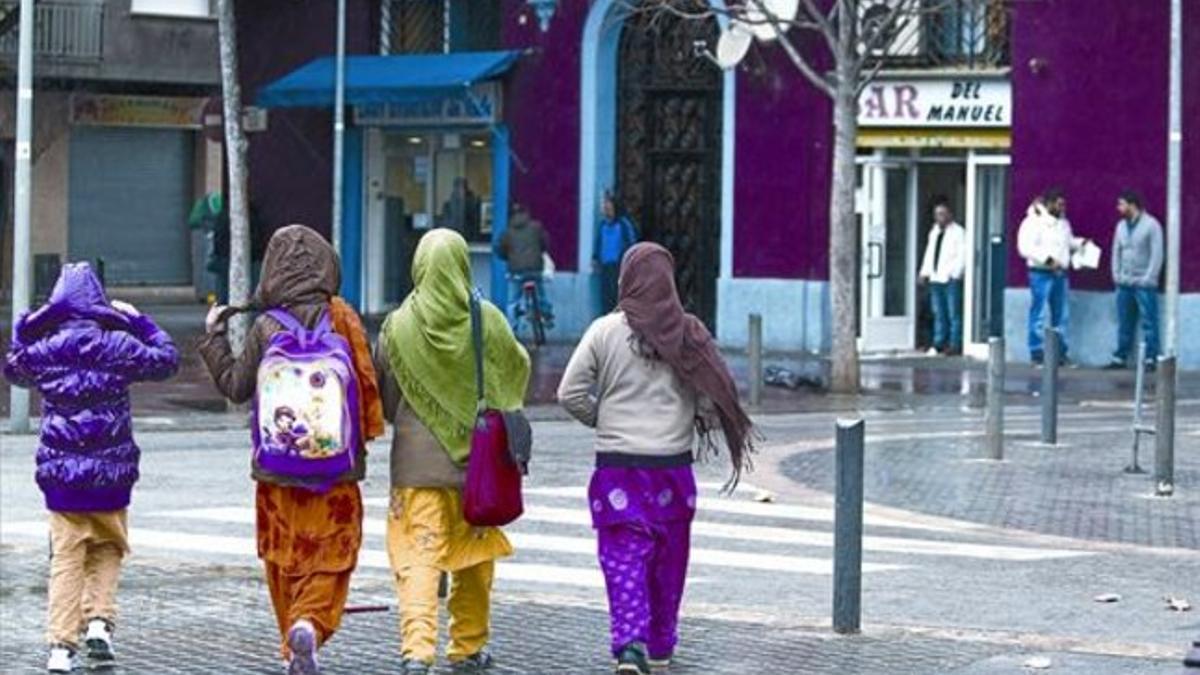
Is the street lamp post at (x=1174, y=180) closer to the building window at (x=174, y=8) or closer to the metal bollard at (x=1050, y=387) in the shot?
the metal bollard at (x=1050, y=387)

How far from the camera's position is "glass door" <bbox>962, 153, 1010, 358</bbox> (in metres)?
34.3

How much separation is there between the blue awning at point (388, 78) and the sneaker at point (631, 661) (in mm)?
27293

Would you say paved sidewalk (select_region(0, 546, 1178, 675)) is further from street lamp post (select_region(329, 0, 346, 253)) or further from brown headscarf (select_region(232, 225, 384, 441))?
street lamp post (select_region(329, 0, 346, 253))

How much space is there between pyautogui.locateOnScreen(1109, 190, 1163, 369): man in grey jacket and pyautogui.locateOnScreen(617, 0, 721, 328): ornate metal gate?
20.1 feet

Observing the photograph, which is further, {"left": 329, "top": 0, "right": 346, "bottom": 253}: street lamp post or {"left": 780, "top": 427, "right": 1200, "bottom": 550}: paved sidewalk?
{"left": 329, "top": 0, "right": 346, "bottom": 253}: street lamp post

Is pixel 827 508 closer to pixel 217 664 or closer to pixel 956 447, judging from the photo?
pixel 956 447

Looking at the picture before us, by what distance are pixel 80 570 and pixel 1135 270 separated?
2148cm

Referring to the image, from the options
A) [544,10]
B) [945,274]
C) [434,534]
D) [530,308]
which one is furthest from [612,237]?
[434,534]

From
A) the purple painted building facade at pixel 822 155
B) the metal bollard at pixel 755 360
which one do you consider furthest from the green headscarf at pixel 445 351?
the purple painted building facade at pixel 822 155

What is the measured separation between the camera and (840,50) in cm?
2814

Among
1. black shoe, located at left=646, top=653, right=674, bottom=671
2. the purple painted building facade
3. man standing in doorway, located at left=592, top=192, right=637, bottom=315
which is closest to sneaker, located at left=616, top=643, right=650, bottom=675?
black shoe, located at left=646, top=653, right=674, bottom=671

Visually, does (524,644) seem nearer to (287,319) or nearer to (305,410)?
(305,410)

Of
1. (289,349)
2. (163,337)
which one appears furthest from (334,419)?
(163,337)

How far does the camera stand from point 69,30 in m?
46.8
